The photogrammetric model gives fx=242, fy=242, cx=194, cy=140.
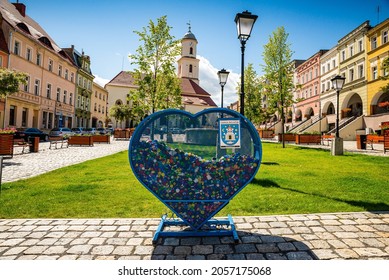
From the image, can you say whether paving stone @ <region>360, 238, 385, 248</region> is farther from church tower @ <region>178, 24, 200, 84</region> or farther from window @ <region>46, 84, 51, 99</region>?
church tower @ <region>178, 24, 200, 84</region>

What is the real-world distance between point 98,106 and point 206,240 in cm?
5033

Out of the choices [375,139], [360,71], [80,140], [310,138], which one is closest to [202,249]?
[375,139]

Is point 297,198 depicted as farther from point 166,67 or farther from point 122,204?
point 166,67

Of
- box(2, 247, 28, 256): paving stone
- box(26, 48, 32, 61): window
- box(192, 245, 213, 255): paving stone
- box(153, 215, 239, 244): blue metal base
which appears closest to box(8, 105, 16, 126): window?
box(26, 48, 32, 61): window

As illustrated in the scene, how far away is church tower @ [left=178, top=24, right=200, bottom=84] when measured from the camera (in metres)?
67.1

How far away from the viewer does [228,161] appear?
2.98 m

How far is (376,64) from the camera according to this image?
81.4ft

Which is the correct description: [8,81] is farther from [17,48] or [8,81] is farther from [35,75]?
[35,75]

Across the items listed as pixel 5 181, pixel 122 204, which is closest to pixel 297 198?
pixel 122 204

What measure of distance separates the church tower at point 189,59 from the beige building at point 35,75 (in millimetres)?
37549

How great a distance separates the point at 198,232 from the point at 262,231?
2.85 ft

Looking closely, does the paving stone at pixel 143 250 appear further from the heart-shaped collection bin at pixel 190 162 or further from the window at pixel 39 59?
the window at pixel 39 59

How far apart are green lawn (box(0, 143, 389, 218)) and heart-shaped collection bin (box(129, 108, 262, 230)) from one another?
44.2 inches

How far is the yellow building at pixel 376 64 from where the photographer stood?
23.8 meters
